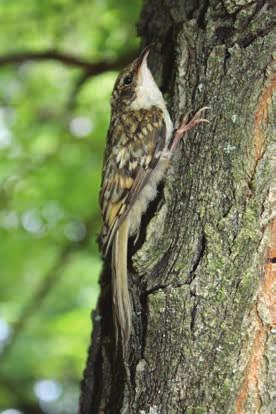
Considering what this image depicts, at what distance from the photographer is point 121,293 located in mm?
2096

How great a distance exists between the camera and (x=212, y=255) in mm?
1866

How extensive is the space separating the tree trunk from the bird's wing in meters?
0.30

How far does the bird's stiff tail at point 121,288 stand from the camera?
6.63 feet

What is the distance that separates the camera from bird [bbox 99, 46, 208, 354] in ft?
7.09

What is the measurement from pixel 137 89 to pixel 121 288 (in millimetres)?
1133

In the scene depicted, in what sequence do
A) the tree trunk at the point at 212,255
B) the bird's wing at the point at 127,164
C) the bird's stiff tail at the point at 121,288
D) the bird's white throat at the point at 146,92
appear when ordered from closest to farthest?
the tree trunk at the point at 212,255 → the bird's stiff tail at the point at 121,288 → the bird's wing at the point at 127,164 → the bird's white throat at the point at 146,92

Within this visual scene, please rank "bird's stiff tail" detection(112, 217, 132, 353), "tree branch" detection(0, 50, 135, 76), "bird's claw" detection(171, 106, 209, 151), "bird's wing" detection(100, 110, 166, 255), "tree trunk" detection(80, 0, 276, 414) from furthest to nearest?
"tree branch" detection(0, 50, 135, 76)
"bird's wing" detection(100, 110, 166, 255)
"bird's claw" detection(171, 106, 209, 151)
"bird's stiff tail" detection(112, 217, 132, 353)
"tree trunk" detection(80, 0, 276, 414)

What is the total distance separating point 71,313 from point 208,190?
2482mm

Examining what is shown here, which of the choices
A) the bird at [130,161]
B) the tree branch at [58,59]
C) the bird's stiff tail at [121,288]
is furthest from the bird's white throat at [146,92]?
the tree branch at [58,59]

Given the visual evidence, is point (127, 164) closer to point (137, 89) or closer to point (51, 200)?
point (137, 89)

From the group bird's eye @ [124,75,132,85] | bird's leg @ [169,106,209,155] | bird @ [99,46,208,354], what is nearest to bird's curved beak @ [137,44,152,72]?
bird @ [99,46,208,354]

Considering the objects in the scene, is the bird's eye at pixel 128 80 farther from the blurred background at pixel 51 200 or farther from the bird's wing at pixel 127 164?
the blurred background at pixel 51 200

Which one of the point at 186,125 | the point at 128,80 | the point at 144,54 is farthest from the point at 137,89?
the point at 186,125

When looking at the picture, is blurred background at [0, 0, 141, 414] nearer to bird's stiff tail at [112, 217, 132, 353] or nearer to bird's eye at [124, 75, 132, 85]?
bird's eye at [124, 75, 132, 85]
